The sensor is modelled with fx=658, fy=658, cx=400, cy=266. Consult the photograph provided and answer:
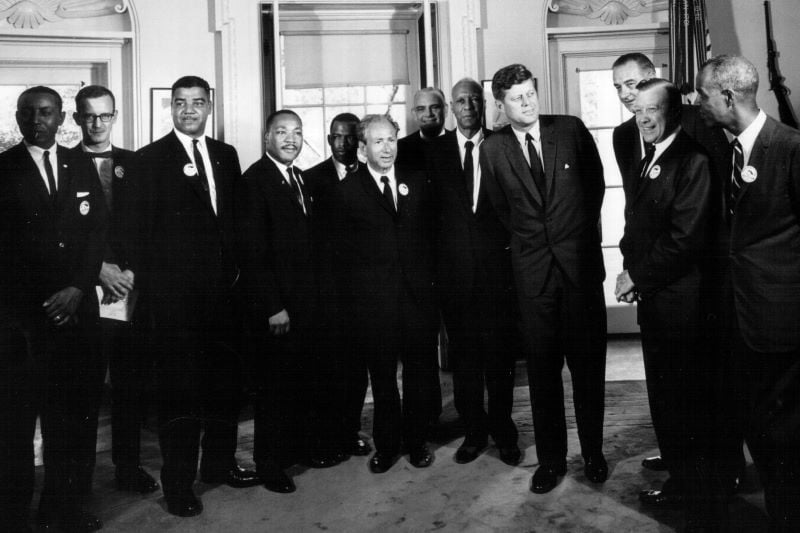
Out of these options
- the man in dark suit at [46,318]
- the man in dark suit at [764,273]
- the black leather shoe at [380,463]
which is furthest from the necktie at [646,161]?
the man in dark suit at [46,318]

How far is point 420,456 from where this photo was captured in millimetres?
2846

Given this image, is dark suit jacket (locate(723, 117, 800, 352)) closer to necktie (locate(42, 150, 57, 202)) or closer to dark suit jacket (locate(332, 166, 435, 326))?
dark suit jacket (locate(332, 166, 435, 326))

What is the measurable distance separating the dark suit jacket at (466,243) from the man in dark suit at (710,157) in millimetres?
584

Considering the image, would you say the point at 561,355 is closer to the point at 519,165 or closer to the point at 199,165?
the point at 519,165

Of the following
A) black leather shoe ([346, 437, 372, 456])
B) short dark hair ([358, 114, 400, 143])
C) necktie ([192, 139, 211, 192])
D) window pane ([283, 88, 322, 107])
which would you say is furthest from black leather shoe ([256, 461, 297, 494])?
window pane ([283, 88, 322, 107])

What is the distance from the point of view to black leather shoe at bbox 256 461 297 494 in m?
2.62

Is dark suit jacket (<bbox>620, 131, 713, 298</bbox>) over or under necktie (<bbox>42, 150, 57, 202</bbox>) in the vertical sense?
under

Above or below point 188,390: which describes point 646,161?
above

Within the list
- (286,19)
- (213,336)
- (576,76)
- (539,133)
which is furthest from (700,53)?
(213,336)

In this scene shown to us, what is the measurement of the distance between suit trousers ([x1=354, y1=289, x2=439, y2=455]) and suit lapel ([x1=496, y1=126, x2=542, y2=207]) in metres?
0.69

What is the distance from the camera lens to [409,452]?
291cm

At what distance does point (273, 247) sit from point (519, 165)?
1039 millimetres

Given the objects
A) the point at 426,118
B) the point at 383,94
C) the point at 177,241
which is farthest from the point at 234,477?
the point at 383,94

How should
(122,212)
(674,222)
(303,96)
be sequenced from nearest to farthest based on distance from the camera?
Answer: (674,222) < (122,212) < (303,96)
